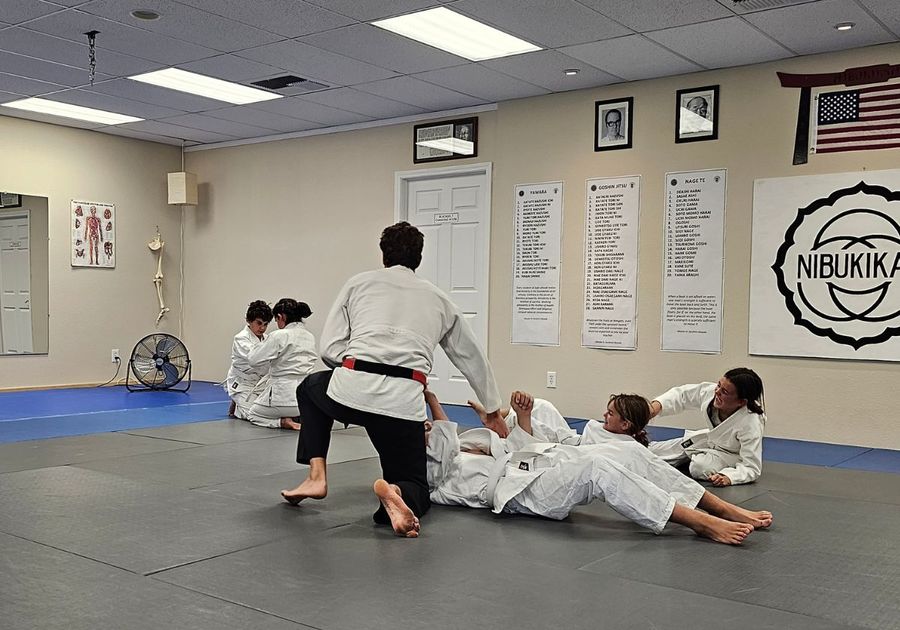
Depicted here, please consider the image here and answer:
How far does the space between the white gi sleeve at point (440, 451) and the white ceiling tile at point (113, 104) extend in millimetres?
5167

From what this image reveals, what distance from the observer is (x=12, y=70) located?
6609mm

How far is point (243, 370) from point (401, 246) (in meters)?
3.16

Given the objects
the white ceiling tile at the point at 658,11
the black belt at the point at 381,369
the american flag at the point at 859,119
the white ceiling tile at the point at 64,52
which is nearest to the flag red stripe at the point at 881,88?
the american flag at the point at 859,119

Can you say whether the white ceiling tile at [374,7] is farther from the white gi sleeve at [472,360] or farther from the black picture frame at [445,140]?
the black picture frame at [445,140]

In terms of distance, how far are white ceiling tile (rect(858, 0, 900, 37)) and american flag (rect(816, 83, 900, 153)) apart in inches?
19.2

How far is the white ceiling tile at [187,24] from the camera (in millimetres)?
5113

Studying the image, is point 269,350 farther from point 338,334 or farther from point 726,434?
point 726,434

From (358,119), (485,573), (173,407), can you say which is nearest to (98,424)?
(173,407)

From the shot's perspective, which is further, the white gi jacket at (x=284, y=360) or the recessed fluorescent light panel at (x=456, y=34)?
the white gi jacket at (x=284, y=360)

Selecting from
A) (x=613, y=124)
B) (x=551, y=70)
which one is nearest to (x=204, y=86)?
(x=551, y=70)

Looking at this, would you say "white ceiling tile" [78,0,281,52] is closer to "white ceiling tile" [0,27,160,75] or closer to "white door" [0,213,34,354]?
"white ceiling tile" [0,27,160,75]

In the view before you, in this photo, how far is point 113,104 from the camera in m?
7.72

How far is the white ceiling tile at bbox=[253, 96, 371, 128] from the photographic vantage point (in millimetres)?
7559

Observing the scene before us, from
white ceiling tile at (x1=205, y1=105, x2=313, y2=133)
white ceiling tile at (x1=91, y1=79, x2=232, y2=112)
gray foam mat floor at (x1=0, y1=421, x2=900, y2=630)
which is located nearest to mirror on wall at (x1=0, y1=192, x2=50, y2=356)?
white ceiling tile at (x1=91, y1=79, x2=232, y2=112)
